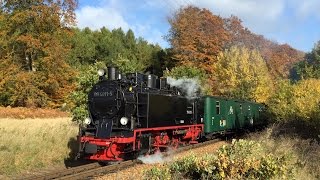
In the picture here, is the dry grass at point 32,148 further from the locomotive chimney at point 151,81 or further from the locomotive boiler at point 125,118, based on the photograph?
the locomotive chimney at point 151,81

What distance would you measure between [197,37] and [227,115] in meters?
29.0

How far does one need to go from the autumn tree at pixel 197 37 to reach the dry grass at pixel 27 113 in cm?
1844

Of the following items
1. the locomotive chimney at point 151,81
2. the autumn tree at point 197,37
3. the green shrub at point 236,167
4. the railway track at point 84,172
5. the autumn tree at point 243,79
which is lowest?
the railway track at point 84,172

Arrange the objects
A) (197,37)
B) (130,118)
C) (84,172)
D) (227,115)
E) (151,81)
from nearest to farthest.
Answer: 1. (84,172)
2. (130,118)
3. (151,81)
4. (227,115)
5. (197,37)

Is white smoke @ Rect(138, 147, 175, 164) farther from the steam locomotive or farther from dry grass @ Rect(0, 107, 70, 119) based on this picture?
dry grass @ Rect(0, 107, 70, 119)

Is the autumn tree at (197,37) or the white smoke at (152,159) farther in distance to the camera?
the autumn tree at (197,37)

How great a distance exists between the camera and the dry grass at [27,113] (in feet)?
112

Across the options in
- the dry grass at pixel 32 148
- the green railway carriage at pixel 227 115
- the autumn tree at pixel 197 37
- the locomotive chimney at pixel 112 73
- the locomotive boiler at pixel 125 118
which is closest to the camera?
the dry grass at pixel 32 148

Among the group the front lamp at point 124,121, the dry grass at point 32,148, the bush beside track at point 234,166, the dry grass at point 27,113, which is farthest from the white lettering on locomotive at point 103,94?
the dry grass at point 27,113

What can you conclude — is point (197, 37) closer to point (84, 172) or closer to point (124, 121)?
point (124, 121)

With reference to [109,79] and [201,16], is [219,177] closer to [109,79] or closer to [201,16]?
[109,79]

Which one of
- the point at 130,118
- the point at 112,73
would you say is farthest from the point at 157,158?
the point at 112,73

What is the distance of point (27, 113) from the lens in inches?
1398

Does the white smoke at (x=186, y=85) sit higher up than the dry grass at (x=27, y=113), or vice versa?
the white smoke at (x=186, y=85)
